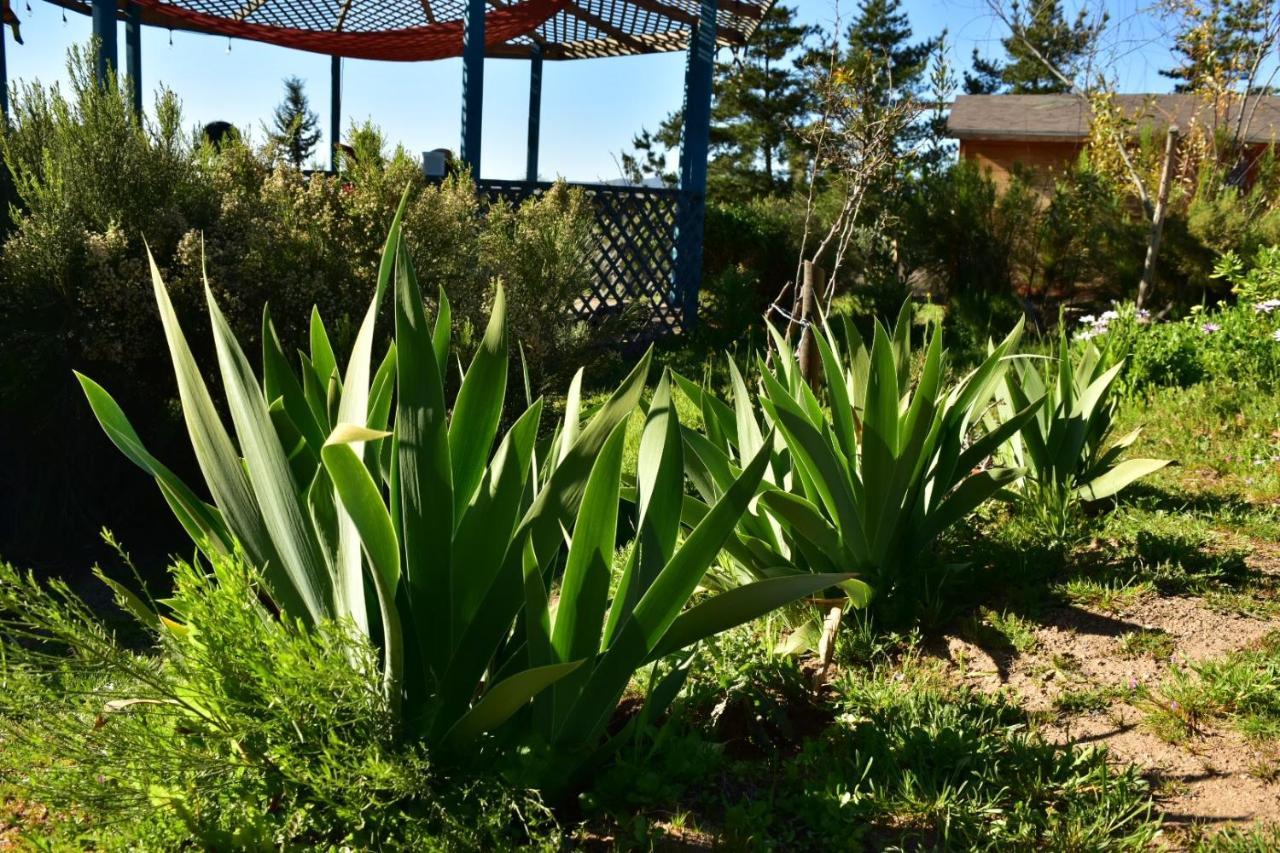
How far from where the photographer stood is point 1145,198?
373 inches

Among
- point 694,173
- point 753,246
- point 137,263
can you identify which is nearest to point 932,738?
point 137,263

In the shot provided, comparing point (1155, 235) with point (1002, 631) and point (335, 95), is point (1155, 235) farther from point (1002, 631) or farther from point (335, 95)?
point (335, 95)

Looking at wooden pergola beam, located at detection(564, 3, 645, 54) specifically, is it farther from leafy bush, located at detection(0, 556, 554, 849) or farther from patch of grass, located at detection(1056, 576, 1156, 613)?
leafy bush, located at detection(0, 556, 554, 849)

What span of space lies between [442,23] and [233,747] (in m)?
12.9

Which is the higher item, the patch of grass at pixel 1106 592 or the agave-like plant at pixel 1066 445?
the agave-like plant at pixel 1066 445

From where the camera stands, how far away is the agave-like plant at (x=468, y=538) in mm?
1775

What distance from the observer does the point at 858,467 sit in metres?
2.93

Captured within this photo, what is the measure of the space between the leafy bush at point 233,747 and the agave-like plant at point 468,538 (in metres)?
0.10

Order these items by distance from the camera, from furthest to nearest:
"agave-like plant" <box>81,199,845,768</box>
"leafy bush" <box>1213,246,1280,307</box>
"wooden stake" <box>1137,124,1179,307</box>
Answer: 1. "wooden stake" <box>1137,124,1179,307</box>
2. "leafy bush" <box>1213,246,1280,307</box>
3. "agave-like plant" <box>81,199,845,768</box>

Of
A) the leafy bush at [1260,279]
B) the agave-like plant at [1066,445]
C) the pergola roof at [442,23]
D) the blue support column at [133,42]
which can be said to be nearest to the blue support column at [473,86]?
the pergola roof at [442,23]

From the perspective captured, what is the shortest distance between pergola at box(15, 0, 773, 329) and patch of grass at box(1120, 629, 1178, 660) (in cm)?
729

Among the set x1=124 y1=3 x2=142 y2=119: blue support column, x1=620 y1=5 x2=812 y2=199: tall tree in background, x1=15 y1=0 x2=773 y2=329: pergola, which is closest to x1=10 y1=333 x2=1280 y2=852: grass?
x1=15 y1=0 x2=773 y2=329: pergola

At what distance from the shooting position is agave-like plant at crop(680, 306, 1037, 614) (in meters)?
2.73

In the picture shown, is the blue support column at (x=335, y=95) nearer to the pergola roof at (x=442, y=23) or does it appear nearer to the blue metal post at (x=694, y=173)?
the pergola roof at (x=442, y=23)
